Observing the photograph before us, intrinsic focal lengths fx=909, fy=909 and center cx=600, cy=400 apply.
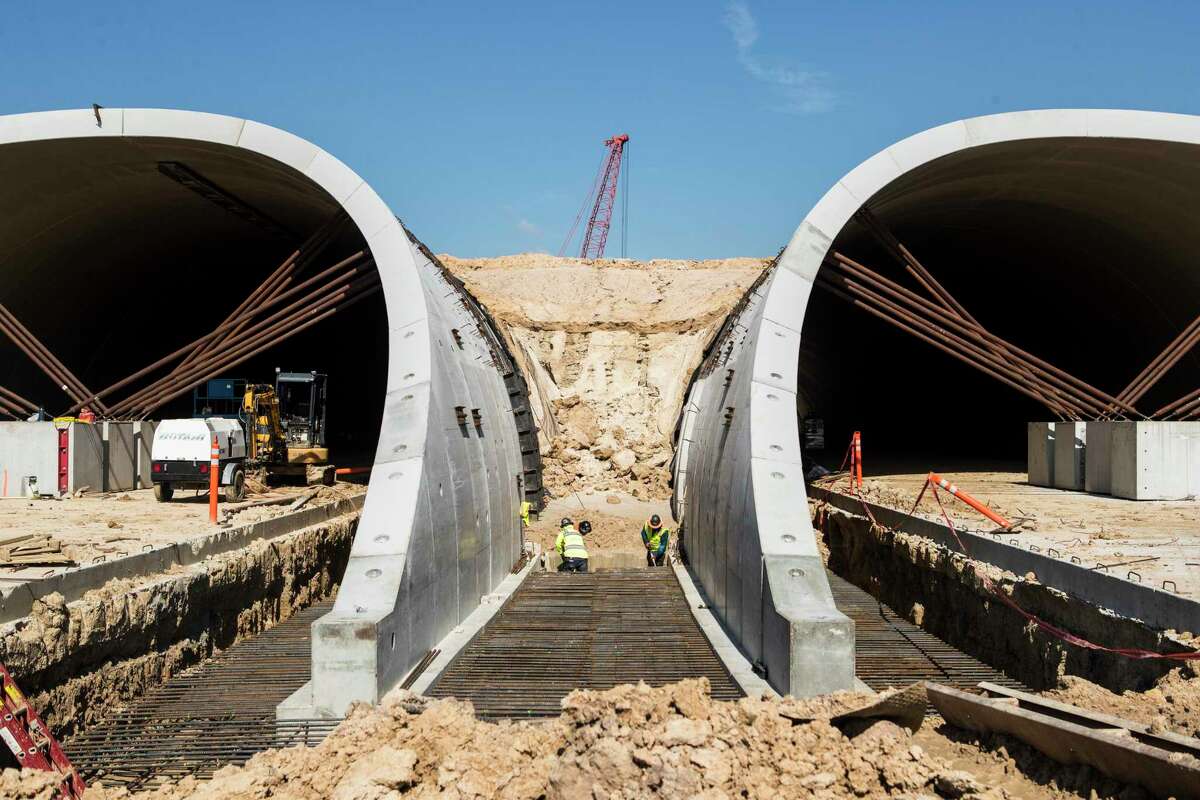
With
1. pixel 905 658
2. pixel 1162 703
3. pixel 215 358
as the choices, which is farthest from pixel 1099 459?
pixel 215 358

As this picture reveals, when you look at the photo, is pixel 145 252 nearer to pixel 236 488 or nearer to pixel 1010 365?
pixel 236 488

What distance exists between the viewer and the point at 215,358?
53.9ft

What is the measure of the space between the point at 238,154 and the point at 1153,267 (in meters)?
16.8

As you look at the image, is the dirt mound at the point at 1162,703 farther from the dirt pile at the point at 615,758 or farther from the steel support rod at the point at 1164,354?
the steel support rod at the point at 1164,354

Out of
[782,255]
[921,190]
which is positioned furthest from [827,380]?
[782,255]

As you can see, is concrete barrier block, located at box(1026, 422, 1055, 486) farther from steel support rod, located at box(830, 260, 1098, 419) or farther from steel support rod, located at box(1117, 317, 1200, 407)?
steel support rod, located at box(1117, 317, 1200, 407)

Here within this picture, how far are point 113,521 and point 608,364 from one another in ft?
52.6

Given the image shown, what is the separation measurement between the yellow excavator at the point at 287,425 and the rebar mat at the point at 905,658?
37.7ft

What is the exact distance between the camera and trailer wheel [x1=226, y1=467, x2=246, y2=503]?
15.9m

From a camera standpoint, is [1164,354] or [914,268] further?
[1164,354]

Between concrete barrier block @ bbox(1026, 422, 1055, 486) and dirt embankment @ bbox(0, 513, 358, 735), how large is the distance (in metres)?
13.1

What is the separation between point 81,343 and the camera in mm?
21281

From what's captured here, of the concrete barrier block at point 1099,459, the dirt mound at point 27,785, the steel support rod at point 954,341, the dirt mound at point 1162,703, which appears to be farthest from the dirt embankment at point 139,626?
the concrete barrier block at point 1099,459

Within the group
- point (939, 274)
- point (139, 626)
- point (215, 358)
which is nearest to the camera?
point (139, 626)
